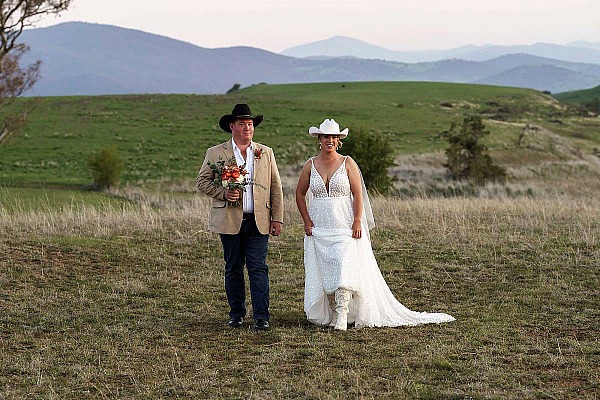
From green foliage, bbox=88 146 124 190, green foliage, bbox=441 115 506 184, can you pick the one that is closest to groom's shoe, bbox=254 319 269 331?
green foliage, bbox=88 146 124 190

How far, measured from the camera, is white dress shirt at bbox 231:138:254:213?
933cm

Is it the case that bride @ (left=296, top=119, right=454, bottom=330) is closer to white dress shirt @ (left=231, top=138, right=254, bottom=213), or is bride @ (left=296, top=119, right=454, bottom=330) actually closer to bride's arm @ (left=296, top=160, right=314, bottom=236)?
bride's arm @ (left=296, top=160, right=314, bottom=236)

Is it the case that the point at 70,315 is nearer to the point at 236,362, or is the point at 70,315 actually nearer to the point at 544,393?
the point at 236,362

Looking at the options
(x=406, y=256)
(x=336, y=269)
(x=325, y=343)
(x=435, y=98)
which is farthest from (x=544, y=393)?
(x=435, y=98)

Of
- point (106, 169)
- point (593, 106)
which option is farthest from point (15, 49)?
point (593, 106)

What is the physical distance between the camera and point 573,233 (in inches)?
601

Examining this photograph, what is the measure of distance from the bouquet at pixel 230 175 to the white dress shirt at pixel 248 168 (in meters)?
0.08

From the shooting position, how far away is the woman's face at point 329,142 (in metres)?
9.39

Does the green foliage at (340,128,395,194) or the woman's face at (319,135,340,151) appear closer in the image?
the woman's face at (319,135,340,151)

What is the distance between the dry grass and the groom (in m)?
0.42

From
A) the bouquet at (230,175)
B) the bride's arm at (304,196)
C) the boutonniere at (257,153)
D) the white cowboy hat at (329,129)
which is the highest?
the white cowboy hat at (329,129)

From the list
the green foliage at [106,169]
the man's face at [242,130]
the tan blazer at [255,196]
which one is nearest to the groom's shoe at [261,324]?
the tan blazer at [255,196]

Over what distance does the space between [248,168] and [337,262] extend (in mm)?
1422

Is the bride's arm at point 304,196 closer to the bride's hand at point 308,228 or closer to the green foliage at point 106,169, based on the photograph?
the bride's hand at point 308,228
